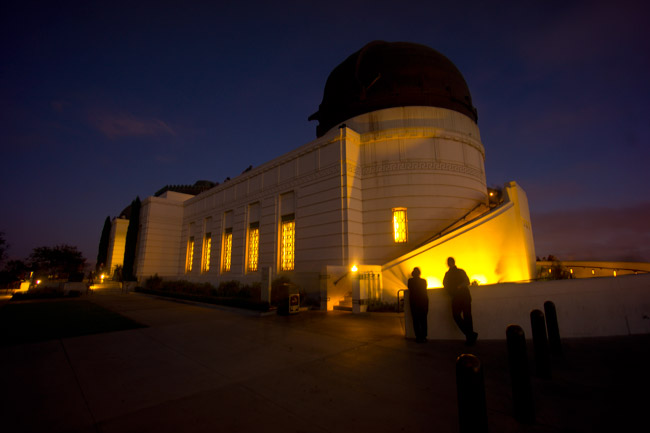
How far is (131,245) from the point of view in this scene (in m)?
31.1

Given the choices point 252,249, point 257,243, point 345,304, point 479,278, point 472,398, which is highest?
point 257,243

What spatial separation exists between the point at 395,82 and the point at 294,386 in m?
20.4

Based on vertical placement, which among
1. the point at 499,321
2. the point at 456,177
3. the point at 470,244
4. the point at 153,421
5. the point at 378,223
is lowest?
the point at 153,421

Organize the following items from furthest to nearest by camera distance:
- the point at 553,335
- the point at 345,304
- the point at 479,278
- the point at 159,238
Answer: the point at 159,238 < the point at 345,304 < the point at 479,278 < the point at 553,335

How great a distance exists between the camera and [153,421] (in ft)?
10.5

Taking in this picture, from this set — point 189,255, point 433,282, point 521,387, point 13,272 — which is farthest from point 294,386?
point 13,272

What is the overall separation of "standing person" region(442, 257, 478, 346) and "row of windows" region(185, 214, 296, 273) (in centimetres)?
1361

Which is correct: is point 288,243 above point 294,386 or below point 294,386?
above

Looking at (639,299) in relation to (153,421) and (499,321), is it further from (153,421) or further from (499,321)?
(153,421)

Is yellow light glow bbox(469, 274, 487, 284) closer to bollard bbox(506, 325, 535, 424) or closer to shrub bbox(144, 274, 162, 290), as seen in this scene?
bollard bbox(506, 325, 535, 424)

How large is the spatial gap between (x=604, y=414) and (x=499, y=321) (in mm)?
3755

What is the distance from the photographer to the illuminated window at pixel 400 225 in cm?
1680

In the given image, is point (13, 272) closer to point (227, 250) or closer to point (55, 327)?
point (227, 250)

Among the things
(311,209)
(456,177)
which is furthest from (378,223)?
(456,177)
